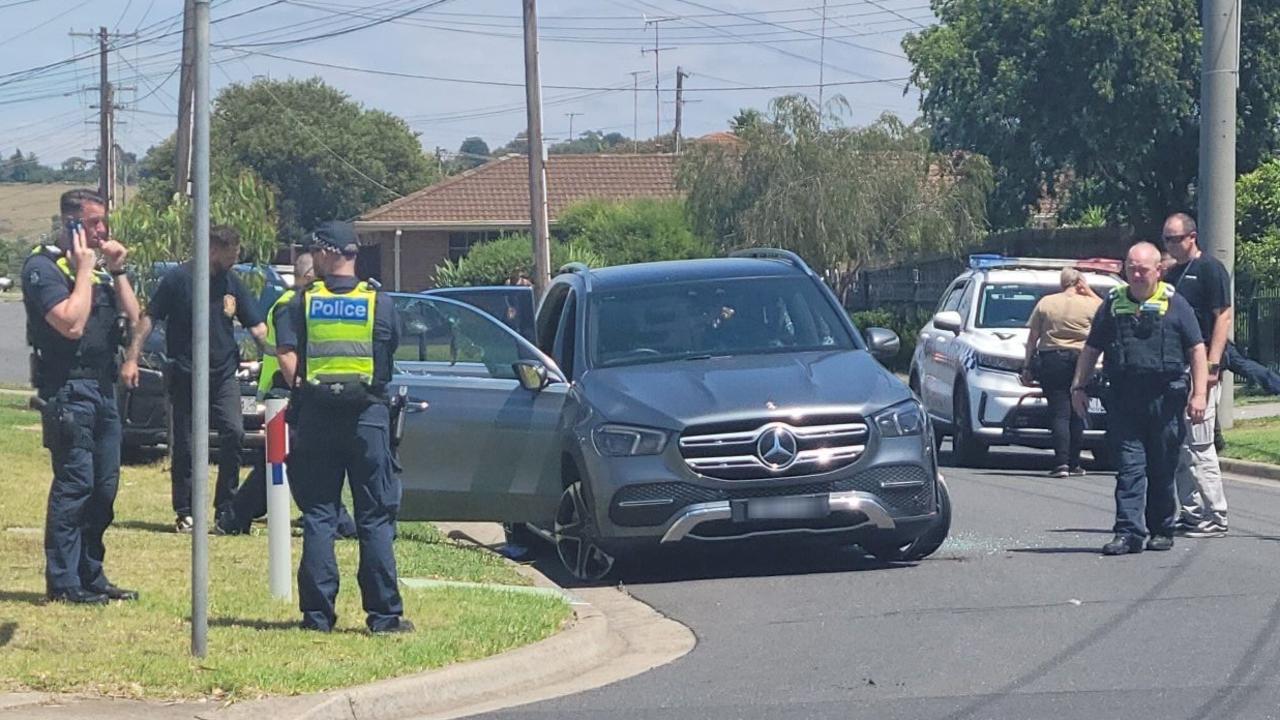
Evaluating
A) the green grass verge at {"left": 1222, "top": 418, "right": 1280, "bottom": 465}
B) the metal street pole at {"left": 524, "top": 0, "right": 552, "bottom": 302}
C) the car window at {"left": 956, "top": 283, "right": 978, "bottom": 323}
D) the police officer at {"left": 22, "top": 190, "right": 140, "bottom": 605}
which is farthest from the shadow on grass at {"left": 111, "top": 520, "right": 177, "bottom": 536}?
the metal street pole at {"left": 524, "top": 0, "right": 552, "bottom": 302}

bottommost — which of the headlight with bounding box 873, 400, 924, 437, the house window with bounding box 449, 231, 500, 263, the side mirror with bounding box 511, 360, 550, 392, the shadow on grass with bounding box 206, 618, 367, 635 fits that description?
the shadow on grass with bounding box 206, 618, 367, 635

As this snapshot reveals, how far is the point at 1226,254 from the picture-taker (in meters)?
18.1

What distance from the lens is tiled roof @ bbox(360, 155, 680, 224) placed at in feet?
189

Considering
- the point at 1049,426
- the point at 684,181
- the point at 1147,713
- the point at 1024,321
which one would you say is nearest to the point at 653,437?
the point at 1147,713

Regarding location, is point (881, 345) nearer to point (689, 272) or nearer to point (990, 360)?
point (689, 272)

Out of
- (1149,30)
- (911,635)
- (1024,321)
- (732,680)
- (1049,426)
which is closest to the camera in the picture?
(732,680)

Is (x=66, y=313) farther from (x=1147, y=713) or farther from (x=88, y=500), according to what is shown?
(x=1147, y=713)

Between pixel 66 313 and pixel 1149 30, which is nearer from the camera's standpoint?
pixel 66 313

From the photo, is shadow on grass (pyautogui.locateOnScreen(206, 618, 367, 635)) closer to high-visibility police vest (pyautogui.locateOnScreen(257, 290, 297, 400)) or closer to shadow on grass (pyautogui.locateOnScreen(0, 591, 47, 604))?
shadow on grass (pyautogui.locateOnScreen(0, 591, 47, 604))

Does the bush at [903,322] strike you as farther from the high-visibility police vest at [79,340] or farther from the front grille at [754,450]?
the high-visibility police vest at [79,340]

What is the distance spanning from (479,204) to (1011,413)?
43308 millimetres

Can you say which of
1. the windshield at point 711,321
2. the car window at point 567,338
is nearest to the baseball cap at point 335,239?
the windshield at point 711,321

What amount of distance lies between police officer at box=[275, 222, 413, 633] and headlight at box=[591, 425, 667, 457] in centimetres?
209

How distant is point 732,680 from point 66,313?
127 inches
